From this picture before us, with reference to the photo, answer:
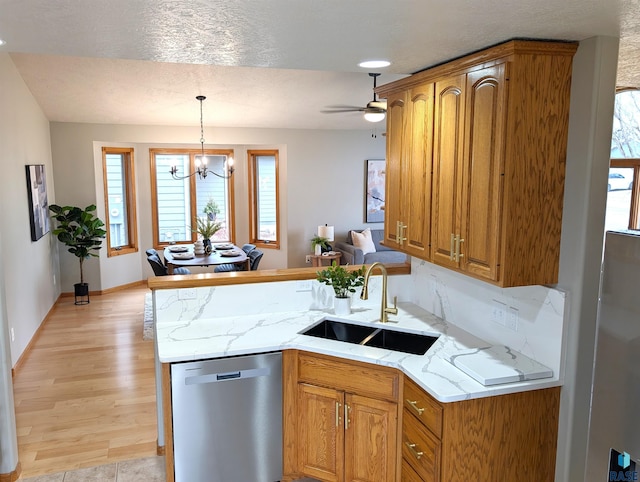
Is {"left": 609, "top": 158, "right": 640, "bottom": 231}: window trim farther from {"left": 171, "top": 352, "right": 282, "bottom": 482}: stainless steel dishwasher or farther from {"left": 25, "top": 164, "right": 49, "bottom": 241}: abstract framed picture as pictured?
{"left": 25, "top": 164, "right": 49, "bottom": 241}: abstract framed picture

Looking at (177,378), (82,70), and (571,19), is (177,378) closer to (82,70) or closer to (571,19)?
(571,19)

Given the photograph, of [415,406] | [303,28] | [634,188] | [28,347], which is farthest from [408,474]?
[28,347]

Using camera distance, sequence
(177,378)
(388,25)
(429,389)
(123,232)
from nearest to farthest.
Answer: (388,25)
(429,389)
(177,378)
(123,232)

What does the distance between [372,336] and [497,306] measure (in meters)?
0.73

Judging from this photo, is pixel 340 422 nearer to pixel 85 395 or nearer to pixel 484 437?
pixel 484 437

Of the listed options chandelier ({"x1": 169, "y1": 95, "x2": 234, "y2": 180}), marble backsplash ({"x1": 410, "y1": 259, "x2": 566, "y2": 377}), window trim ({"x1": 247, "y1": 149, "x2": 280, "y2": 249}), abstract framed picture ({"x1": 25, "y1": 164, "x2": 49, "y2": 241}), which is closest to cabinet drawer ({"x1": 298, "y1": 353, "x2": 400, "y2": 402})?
marble backsplash ({"x1": 410, "y1": 259, "x2": 566, "y2": 377})

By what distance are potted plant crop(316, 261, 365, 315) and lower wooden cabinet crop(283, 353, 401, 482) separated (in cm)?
56

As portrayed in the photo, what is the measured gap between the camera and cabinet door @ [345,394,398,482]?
258cm

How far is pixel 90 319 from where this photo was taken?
21.2ft

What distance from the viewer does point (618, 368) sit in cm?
139

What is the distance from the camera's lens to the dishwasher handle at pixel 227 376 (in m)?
2.63

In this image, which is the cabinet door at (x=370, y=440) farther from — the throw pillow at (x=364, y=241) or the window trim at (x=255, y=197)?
the window trim at (x=255, y=197)

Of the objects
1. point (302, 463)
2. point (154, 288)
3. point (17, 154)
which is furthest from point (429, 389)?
point (17, 154)

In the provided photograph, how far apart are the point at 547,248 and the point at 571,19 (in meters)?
0.97
